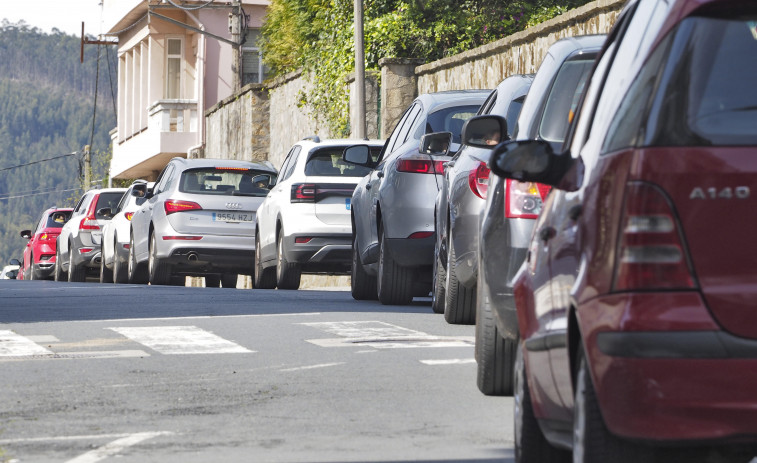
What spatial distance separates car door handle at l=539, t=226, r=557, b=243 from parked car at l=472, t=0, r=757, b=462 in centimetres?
45

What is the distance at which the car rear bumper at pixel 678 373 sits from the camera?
12.6 feet

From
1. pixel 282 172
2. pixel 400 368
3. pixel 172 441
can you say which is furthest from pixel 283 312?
pixel 172 441

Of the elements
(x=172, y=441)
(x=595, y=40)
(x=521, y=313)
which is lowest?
(x=172, y=441)

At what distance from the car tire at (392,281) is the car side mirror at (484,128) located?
4.89m

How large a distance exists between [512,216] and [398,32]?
20334mm

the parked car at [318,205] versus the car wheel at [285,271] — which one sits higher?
the parked car at [318,205]

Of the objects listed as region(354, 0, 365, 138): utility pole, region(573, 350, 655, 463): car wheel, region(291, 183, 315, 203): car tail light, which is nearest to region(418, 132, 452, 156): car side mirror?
region(291, 183, 315, 203): car tail light

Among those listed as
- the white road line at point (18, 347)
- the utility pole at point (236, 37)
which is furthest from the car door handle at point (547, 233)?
the utility pole at point (236, 37)

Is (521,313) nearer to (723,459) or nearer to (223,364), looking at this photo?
(723,459)

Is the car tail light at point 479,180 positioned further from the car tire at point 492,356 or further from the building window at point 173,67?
the building window at point 173,67

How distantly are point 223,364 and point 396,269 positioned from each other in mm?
4505

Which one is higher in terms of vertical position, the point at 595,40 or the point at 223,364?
the point at 595,40

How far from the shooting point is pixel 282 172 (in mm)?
19484

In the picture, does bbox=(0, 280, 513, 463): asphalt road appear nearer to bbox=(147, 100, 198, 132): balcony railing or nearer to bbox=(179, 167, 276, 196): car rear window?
bbox=(179, 167, 276, 196): car rear window
